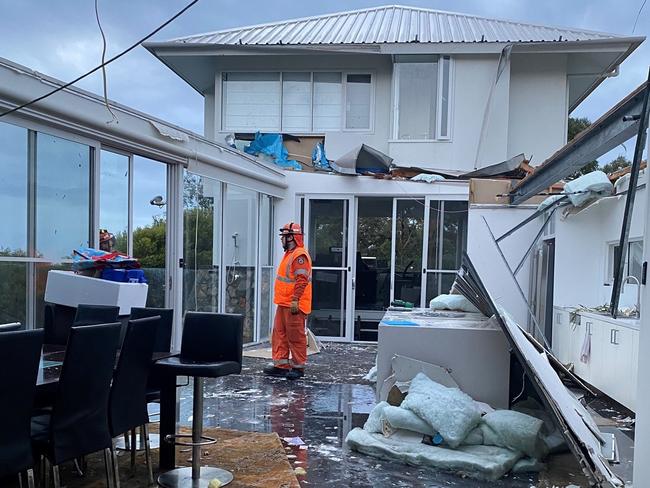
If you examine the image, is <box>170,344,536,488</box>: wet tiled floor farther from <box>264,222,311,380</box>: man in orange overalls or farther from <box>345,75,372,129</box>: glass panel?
<box>345,75,372,129</box>: glass panel

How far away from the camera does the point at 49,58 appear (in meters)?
4.43

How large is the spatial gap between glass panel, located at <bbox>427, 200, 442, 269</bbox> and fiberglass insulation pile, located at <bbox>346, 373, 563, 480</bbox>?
469 cm

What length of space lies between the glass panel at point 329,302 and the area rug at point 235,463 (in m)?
4.67

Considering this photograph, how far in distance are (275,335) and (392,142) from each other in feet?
15.9

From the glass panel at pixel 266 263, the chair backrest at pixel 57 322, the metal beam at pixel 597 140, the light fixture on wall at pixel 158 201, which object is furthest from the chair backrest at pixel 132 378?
the glass panel at pixel 266 263

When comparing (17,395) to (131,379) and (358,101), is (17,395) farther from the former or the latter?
(358,101)

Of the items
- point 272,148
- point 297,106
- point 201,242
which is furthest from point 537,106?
point 201,242

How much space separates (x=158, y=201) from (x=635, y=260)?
4.97 meters

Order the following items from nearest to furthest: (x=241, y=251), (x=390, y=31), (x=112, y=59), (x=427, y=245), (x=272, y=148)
→ 1. (x=112, y=59)
2. (x=241, y=251)
3. (x=427, y=245)
4. (x=272, y=148)
5. (x=390, y=31)

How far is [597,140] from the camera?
4.54m

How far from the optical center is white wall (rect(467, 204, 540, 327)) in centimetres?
804

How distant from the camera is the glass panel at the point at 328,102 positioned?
9.95 m

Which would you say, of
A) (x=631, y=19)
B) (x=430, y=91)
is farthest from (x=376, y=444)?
(x=430, y=91)

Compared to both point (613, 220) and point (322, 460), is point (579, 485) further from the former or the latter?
point (613, 220)
